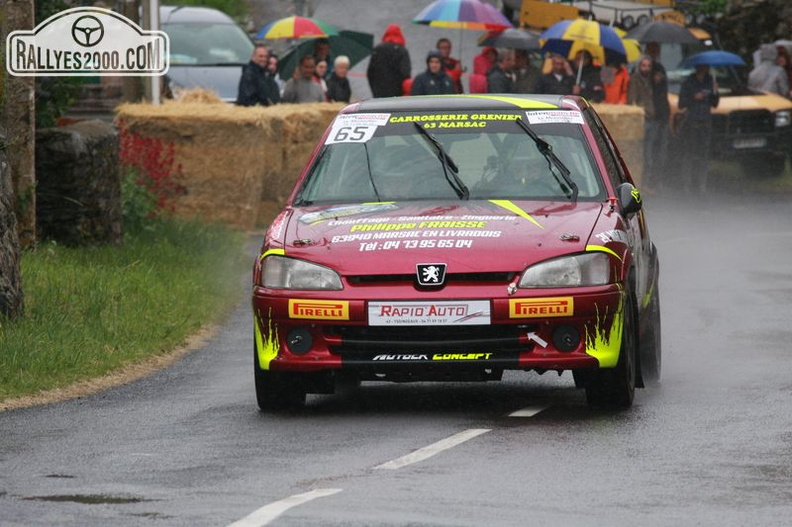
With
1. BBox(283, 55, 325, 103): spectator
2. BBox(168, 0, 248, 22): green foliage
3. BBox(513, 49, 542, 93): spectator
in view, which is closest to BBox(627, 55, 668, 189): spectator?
BBox(513, 49, 542, 93): spectator

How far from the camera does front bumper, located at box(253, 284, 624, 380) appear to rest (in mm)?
10102

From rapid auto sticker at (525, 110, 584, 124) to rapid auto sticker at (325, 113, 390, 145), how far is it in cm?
79

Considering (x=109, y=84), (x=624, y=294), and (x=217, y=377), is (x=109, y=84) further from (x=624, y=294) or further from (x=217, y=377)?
(x=624, y=294)

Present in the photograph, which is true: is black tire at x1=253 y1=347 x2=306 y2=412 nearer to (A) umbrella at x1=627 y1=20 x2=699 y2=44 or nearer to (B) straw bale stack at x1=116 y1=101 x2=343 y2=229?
(B) straw bale stack at x1=116 y1=101 x2=343 y2=229

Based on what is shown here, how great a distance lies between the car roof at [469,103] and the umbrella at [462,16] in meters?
18.5

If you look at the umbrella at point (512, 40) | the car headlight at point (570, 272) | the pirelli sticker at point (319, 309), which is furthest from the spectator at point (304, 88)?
the car headlight at point (570, 272)

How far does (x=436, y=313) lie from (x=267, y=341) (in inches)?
34.9

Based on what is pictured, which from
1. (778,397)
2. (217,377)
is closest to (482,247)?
(778,397)

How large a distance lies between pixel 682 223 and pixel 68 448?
1732cm

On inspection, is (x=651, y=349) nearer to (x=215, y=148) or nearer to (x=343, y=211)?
(x=343, y=211)

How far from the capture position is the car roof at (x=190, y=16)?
31.2 m

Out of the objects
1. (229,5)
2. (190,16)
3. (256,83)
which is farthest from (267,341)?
(229,5)

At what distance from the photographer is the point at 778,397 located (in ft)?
36.4

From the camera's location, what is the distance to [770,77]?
34.9m
